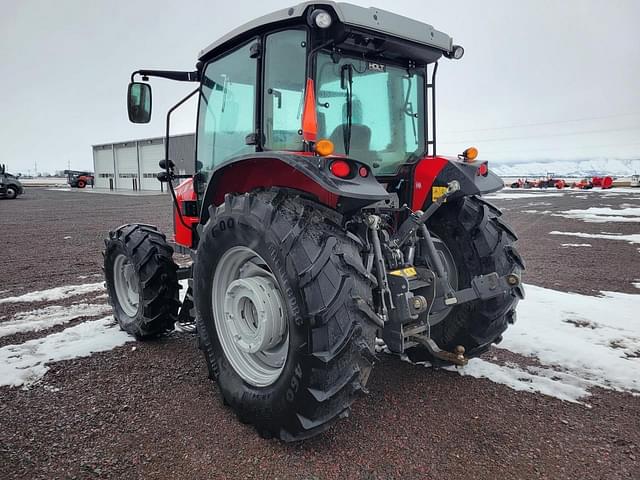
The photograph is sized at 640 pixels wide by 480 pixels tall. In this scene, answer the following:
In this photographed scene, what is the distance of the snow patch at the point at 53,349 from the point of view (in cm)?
331

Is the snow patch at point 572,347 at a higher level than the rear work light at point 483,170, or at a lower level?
lower

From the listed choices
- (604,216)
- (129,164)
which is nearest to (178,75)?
(604,216)

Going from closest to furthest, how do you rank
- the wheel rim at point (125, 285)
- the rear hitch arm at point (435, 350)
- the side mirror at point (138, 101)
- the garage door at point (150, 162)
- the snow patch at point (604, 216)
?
1. the rear hitch arm at point (435, 350)
2. the side mirror at point (138, 101)
3. the wheel rim at point (125, 285)
4. the snow patch at point (604, 216)
5. the garage door at point (150, 162)

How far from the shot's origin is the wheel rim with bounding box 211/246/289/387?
8.36 feet

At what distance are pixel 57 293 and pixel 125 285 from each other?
1891 mm

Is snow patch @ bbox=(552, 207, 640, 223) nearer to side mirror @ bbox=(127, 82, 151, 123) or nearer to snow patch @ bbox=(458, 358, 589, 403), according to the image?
snow patch @ bbox=(458, 358, 589, 403)

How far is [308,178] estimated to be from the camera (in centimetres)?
242

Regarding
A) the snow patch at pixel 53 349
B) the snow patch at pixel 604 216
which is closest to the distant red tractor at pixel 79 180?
the snow patch at pixel 604 216

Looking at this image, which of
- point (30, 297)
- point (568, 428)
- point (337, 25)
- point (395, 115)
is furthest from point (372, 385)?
point (30, 297)

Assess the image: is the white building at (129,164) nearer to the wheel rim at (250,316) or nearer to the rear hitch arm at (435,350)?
the wheel rim at (250,316)

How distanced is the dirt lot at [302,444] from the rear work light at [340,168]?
147 cm

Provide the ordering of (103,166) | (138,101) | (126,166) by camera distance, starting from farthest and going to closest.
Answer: (103,166) < (126,166) < (138,101)

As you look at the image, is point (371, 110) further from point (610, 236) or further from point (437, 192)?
point (610, 236)

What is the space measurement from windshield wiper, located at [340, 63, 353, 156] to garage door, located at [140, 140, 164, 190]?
40.8 m
